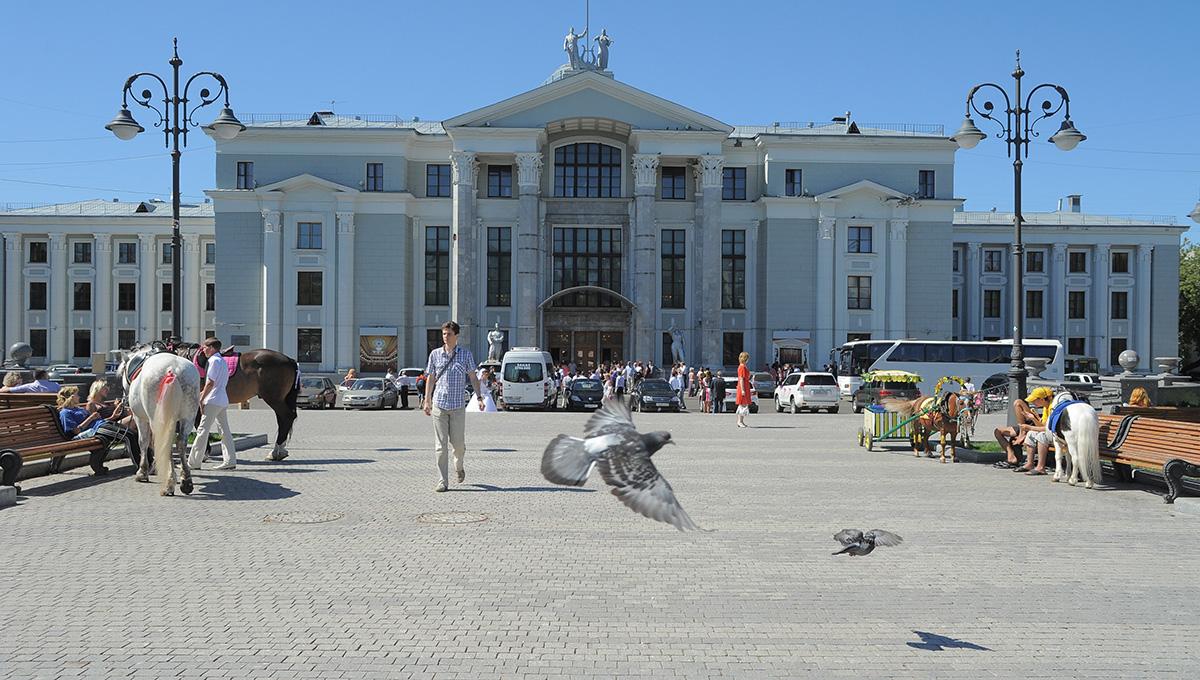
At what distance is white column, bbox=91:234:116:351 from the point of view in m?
73.4

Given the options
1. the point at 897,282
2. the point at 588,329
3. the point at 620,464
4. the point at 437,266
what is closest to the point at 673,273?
the point at 588,329

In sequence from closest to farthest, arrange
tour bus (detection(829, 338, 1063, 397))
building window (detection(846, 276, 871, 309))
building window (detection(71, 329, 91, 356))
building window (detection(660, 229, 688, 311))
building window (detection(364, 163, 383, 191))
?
1. tour bus (detection(829, 338, 1063, 397))
2. building window (detection(364, 163, 383, 191))
3. building window (detection(660, 229, 688, 311))
4. building window (detection(846, 276, 871, 309))
5. building window (detection(71, 329, 91, 356))

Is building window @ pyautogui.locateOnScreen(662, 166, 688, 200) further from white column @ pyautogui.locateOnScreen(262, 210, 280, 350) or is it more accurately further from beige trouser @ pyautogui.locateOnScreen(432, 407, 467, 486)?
beige trouser @ pyautogui.locateOnScreen(432, 407, 467, 486)

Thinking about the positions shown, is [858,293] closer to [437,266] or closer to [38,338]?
[437,266]

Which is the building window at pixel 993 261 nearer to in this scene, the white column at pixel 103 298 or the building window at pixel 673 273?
the building window at pixel 673 273

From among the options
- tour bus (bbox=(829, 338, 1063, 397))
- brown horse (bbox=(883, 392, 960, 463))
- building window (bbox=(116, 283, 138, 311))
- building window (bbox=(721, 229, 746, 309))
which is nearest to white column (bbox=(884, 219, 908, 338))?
building window (bbox=(721, 229, 746, 309))

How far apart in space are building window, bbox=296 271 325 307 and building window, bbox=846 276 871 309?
1336 inches

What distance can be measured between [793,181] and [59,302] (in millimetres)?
55958

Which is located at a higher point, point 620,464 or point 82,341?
point 620,464

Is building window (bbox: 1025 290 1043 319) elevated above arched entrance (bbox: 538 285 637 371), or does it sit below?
above

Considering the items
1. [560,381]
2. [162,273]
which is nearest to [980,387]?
[560,381]

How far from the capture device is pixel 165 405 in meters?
12.8

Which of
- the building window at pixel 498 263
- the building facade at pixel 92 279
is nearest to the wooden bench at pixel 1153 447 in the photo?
the building window at pixel 498 263

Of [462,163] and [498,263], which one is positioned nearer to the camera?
[462,163]
